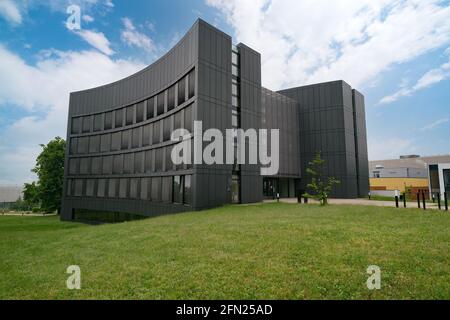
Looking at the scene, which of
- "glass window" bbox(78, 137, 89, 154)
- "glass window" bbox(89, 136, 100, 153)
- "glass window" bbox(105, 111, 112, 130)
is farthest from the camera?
"glass window" bbox(78, 137, 89, 154)

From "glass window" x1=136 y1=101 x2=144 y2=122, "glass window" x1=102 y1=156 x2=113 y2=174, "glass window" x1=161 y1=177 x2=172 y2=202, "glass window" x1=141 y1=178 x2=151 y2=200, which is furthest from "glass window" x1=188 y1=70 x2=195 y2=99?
"glass window" x1=102 y1=156 x2=113 y2=174

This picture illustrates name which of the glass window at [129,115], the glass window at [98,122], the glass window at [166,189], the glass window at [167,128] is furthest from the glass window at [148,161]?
the glass window at [98,122]

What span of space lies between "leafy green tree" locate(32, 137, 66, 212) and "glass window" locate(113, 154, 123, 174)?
17.3 metres

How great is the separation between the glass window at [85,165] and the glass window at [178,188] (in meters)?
21.3

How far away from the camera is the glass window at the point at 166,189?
25.7m

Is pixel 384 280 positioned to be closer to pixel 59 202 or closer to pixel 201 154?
pixel 201 154

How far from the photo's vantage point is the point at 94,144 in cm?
3944

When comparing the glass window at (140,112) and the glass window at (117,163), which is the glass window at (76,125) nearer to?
the glass window at (117,163)

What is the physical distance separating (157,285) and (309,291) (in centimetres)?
336

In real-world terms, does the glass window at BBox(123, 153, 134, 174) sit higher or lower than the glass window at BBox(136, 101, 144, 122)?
lower

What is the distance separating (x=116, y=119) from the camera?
36906 millimetres

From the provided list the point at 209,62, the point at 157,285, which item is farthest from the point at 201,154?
the point at 157,285

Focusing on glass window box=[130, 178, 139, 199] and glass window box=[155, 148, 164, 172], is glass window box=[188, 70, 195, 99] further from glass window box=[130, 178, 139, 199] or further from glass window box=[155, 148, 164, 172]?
glass window box=[130, 178, 139, 199]

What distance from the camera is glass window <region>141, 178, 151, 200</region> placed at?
2957 centimetres
